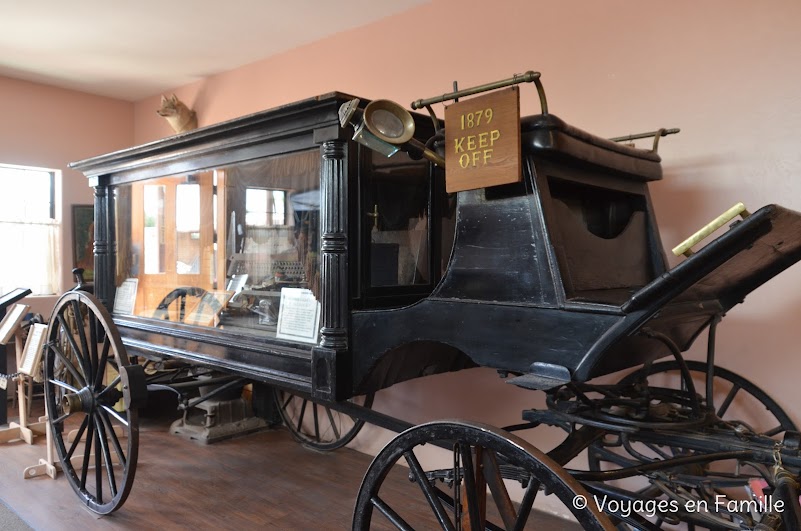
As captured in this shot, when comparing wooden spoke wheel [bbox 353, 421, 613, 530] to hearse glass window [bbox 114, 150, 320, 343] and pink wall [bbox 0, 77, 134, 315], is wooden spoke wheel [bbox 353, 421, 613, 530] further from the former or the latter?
pink wall [bbox 0, 77, 134, 315]

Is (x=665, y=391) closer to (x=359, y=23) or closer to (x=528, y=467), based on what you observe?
(x=528, y=467)

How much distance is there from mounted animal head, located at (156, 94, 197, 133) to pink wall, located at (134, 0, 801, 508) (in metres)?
1.97

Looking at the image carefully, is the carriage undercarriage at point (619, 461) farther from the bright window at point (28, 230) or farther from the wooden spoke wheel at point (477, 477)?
the bright window at point (28, 230)

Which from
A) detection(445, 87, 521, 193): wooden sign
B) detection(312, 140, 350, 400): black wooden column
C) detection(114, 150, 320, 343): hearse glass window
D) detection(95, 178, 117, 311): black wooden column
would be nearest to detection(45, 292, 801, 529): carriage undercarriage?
detection(312, 140, 350, 400): black wooden column

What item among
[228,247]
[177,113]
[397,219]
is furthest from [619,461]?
[177,113]

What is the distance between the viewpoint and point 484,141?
1.53 metres

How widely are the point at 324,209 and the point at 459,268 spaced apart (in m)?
0.50

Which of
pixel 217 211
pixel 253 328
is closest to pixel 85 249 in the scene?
pixel 217 211

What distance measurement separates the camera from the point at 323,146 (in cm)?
188

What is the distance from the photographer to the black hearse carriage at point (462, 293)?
55.2 inches

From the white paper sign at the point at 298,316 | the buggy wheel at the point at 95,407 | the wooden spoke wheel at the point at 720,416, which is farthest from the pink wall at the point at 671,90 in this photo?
the buggy wheel at the point at 95,407

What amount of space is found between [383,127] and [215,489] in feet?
6.92

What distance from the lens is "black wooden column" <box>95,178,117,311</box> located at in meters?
3.09

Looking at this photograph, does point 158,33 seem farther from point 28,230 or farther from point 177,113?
point 28,230
